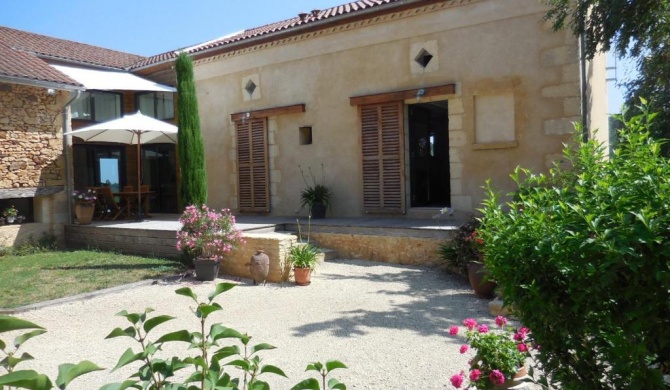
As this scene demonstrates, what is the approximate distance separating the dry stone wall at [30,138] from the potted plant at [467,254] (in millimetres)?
8730

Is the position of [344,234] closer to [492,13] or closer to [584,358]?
[492,13]

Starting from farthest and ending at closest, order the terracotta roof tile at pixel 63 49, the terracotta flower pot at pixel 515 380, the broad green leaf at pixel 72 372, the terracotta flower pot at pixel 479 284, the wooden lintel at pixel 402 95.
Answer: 1. the terracotta roof tile at pixel 63 49
2. the wooden lintel at pixel 402 95
3. the terracotta flower pot at pixel 479 284
4. the terracotta flower pot at pixel 515 380
5. the broad green leaf at pixel 72 372

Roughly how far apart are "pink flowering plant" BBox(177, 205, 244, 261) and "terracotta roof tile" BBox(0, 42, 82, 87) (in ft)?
17.9

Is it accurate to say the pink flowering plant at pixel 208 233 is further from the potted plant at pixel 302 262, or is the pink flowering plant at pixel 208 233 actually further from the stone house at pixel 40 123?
the stone house at pixel 40 123

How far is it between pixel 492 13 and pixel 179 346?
757 cm

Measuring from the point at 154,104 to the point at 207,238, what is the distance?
8.80 meters

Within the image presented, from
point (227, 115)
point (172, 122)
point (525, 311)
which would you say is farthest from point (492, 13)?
point (172, 122)

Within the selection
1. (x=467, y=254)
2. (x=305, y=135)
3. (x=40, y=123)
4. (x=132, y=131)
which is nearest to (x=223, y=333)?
(x=467, y=254)

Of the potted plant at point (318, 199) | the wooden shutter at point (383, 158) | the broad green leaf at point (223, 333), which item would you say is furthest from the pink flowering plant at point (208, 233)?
the broad green leaf at point (223, 333)

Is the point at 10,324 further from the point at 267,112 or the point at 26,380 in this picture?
the point at 267,112

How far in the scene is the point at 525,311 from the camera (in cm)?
206

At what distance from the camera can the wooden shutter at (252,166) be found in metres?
12.1

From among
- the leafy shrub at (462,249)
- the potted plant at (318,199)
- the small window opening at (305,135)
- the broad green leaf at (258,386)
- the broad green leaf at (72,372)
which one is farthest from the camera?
the small window opening at (305,135)

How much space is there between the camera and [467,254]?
7.24 metres
